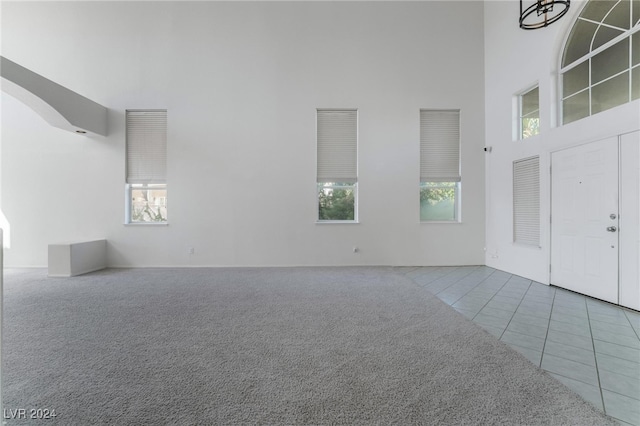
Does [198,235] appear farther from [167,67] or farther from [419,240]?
[419,240]

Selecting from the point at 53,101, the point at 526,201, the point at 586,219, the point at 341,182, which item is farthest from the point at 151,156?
the point at 586,219

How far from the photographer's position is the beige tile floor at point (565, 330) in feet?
6.45

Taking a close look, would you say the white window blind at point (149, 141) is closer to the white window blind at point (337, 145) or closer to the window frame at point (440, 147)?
the white window blind at point (337, 145)

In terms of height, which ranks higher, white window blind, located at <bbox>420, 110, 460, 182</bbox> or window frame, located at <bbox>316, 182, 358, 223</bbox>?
white window blind, located at <bbox>420, 110, 460, 182</bbox>

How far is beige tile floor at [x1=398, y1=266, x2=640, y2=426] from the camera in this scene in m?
1.96

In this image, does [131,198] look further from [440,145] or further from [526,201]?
[526,201]

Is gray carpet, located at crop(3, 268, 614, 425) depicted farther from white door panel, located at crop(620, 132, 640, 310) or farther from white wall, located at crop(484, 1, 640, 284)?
white wall, located at crop(484, 1, 640, 284)

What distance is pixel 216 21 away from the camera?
6.02 metres

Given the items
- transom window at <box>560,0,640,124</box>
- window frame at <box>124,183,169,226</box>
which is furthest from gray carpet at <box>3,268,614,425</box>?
transom window at <box>560,0,640,124</box>

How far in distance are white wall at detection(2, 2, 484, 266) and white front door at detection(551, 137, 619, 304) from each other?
1733 mm

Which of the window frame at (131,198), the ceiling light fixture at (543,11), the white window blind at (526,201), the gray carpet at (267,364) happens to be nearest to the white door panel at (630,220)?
the white window blind at (526,201)

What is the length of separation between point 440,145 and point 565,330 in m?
4.27

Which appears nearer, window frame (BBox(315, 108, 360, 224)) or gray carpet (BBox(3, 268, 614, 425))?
gray carpet (BBox(3, 268, 614, 425))

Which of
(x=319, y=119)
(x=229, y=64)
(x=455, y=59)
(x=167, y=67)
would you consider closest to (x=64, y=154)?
(x=167, y=67)
